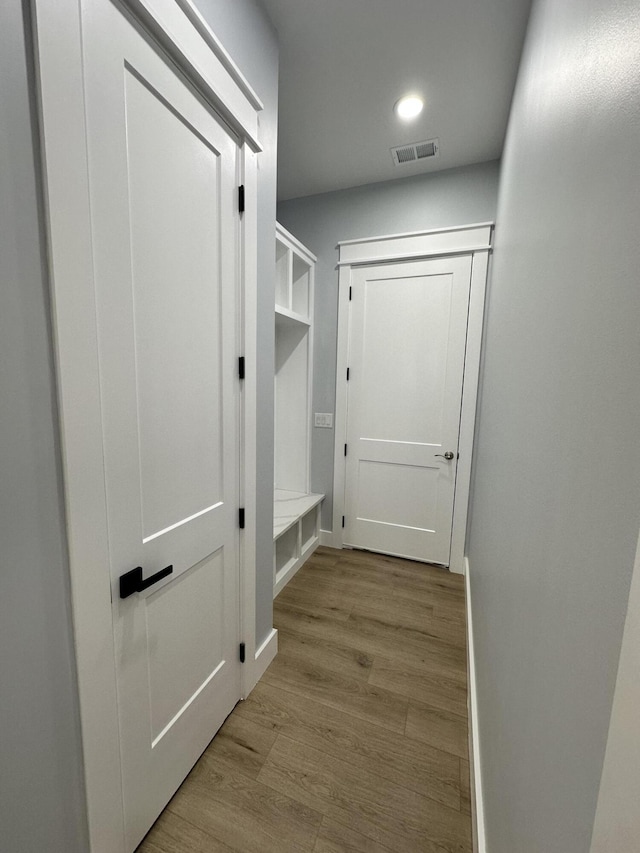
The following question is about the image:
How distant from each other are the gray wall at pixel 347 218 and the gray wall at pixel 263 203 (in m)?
1.26

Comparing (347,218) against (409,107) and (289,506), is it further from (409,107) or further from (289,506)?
(289,506)

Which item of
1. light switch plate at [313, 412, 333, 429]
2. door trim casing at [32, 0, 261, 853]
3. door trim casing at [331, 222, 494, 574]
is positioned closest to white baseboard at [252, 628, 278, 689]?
door trim casing at [32, 0, 261, 853]

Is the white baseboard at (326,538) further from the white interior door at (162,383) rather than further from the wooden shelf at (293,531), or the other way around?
the white interior door at (162,383)

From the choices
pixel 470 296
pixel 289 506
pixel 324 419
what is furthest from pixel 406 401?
pixel 289 506

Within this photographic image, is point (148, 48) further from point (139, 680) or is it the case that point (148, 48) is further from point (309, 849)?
point (309, 849)

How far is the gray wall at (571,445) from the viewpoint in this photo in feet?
1.30

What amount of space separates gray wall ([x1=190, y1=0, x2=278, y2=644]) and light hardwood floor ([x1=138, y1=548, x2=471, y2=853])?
0.35 metres

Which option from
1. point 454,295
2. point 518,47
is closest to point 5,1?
point 518,47

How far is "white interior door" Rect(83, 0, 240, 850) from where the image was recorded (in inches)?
33.0

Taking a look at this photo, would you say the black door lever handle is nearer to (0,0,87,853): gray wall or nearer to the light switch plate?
(0,0,87,853): gray wall

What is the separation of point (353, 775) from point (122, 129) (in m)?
2.14

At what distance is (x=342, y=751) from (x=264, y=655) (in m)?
0.52

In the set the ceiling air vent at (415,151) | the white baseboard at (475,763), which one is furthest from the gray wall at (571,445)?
the ceiling air vent at (415,151)

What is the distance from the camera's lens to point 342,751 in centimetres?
134
